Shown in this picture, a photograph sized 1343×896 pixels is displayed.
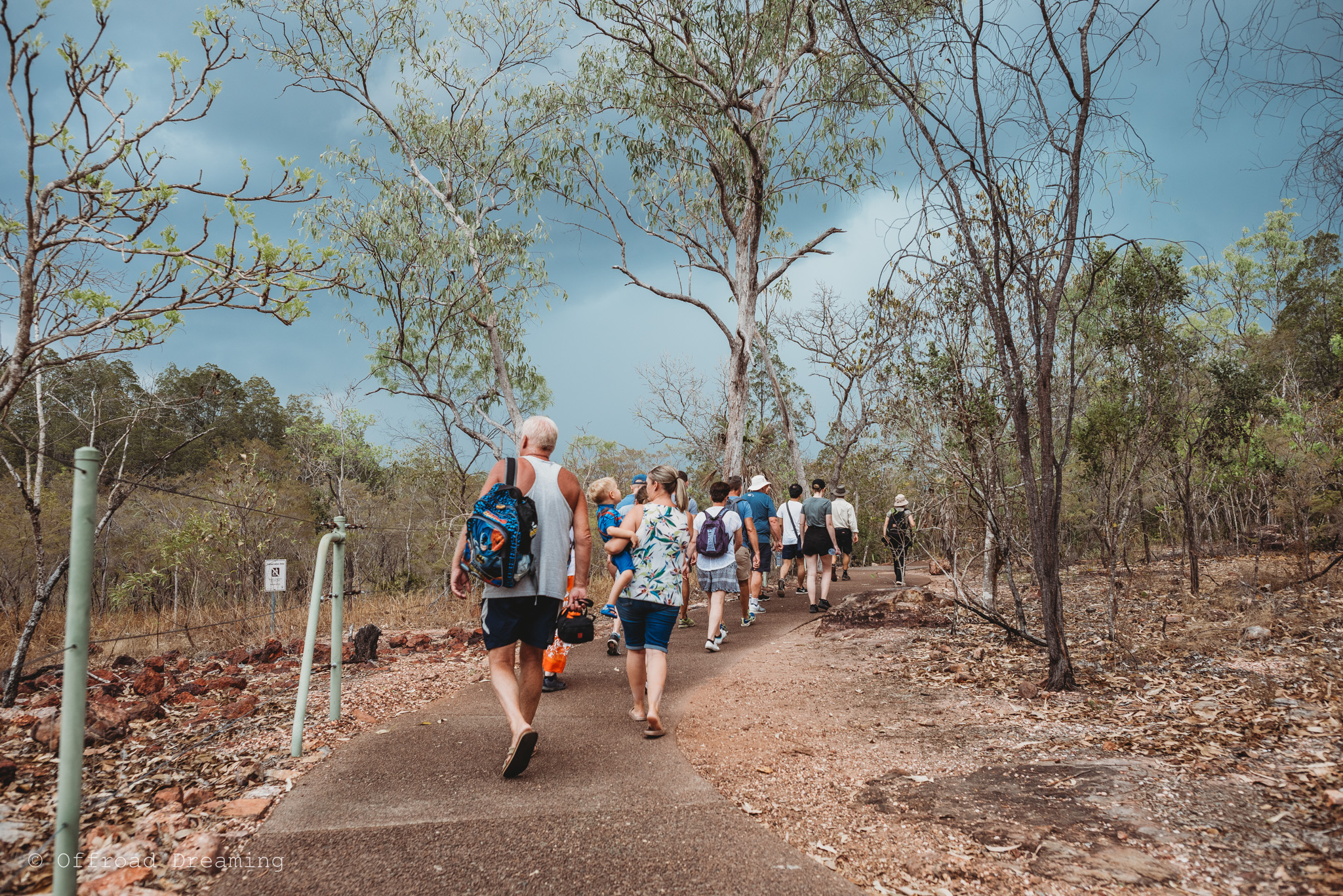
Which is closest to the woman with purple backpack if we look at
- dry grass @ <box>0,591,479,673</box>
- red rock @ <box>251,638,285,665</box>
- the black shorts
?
the black shorts

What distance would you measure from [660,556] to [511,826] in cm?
214

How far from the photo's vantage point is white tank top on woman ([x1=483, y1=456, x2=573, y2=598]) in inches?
159

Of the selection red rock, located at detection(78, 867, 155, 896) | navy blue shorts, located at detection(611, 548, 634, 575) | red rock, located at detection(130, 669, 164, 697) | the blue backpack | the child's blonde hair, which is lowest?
red rock, located at detection(78, 867, 155, 896)

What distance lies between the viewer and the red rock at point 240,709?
206 inches

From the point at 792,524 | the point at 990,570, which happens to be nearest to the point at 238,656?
the point at 792,524

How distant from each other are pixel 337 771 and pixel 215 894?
1331 millimetres

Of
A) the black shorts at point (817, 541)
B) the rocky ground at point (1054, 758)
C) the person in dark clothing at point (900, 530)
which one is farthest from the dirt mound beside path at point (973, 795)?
the person in dark clothing at point (900, 530)

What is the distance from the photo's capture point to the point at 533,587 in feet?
13.3

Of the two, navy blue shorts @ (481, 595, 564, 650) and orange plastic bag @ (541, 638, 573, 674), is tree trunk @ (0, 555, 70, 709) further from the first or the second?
navy blue shorts @ (481, 595, 564, 650)

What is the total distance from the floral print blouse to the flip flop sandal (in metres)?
1.42

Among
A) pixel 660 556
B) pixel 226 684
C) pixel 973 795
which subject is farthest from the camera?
pixel 226 684

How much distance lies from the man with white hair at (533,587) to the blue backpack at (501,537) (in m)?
0.07

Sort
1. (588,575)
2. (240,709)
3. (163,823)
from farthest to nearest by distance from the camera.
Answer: (240,709)
(588,575)
(163,823)

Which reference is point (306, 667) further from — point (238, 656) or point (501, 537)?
point (238, 656)
